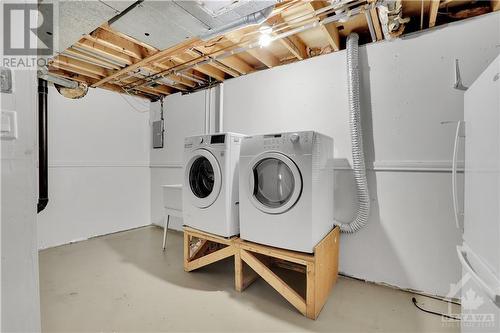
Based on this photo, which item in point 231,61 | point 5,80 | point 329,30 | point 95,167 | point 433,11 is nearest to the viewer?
point 5,80

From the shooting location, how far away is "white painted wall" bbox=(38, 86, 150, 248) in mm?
3205

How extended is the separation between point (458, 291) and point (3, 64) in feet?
10.3

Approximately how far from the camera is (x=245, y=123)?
310cm

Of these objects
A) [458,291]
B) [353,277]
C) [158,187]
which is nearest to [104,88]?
[158,187]

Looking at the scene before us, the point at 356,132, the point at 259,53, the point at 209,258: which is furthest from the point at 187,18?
the point at 209,258

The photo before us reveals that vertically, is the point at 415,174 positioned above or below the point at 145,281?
above

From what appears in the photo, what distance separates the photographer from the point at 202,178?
2514mm

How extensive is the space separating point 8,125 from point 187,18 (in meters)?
1.42

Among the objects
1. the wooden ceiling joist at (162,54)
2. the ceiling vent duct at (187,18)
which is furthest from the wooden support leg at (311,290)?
the wooden ceiling joist at (162,54)

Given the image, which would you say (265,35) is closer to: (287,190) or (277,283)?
(287,190)

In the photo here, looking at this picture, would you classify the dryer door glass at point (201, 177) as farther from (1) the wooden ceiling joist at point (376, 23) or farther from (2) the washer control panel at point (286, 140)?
(1) the wooden ceiling joist at point (376, 23)

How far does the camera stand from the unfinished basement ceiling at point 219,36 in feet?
5.87

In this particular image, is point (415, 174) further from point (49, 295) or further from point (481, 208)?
point (49, 295)

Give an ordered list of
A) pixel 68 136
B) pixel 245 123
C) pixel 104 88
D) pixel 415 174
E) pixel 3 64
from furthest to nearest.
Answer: pixel 104 88 → pixel 68 136 → pixel 245 123 → pixel 415 174 → pixel 3 64
